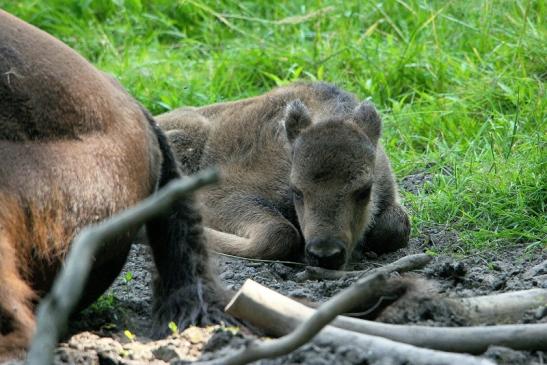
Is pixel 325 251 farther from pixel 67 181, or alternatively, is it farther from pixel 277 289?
pixel 67 181

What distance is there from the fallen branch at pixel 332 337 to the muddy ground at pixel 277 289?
62mm

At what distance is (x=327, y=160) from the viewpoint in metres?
6.70

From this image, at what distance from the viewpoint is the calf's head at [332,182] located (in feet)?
21.1

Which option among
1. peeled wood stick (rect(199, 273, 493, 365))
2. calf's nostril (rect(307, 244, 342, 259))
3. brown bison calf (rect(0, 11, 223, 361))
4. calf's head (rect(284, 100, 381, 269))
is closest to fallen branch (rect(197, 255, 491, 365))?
peeled wood stick (rect(199, 273, 493, 365))

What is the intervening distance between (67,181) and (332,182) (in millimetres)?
2902

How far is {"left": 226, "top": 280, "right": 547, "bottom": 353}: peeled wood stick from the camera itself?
3.62 metres

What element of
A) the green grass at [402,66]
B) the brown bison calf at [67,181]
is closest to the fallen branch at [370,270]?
the green grass at [402,66]

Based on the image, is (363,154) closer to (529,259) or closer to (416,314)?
(529,259)

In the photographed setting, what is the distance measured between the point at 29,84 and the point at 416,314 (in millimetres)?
1646

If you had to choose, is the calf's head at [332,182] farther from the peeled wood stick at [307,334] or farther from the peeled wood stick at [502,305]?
the peeled wood stick at [307,334]

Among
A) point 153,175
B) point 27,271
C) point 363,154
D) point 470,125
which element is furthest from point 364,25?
point 27,271

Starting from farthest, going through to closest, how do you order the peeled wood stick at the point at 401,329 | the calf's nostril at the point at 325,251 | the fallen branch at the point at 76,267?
1. the calf's nostril at the point at 325,251
2. the peeled wood stick at the point at 401,329
3. the fallen branch at the point at 76,267

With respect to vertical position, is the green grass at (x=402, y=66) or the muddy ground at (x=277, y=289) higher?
the muddy ground at (x=277, y=289)

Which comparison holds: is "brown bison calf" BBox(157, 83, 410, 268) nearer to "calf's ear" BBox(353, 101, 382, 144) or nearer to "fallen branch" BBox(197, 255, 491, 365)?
"calf's ear" BBox(353, 101, 382, 144)
